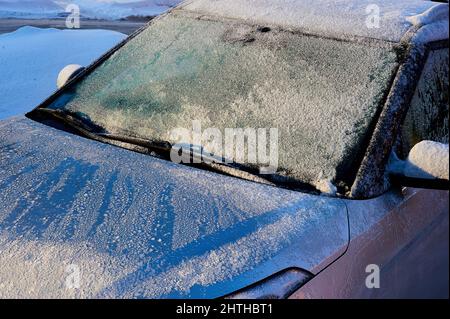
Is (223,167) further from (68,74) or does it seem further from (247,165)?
(68,74)

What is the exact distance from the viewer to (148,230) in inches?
58.5

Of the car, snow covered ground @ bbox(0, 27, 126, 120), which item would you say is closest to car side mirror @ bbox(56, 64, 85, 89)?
the car

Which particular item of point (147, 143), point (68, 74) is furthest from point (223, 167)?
point (68, 74)

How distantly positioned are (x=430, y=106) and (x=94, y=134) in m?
1.33

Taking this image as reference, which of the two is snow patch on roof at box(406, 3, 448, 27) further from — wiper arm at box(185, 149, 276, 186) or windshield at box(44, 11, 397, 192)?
wiper arm at box(185, 149, 276, 186)

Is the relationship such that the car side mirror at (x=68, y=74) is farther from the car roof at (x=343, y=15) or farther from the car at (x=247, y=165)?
the car roof at (x=343, y=15)

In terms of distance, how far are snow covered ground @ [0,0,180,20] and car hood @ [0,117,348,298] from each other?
10.0 metres

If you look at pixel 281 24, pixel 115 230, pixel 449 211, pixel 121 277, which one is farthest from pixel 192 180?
pixel 449 211

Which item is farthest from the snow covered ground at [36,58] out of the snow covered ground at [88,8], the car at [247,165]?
the snow covered ground at [88,8]

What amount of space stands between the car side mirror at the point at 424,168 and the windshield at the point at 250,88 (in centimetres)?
15

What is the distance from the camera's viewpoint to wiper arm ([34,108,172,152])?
6.72 feet

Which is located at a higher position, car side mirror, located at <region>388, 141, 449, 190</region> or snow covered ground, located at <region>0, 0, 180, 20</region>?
car side mirror, located at <region>388, 141, 449, 190</region>

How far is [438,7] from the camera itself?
6.84 feet

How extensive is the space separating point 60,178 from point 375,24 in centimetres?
129
